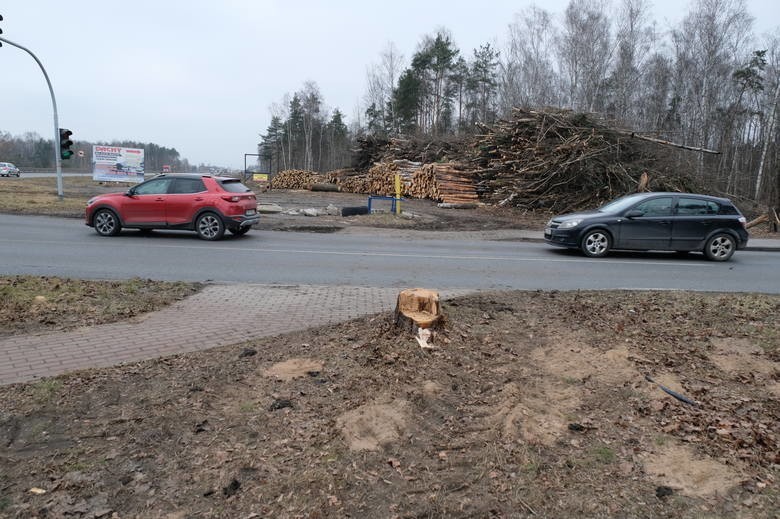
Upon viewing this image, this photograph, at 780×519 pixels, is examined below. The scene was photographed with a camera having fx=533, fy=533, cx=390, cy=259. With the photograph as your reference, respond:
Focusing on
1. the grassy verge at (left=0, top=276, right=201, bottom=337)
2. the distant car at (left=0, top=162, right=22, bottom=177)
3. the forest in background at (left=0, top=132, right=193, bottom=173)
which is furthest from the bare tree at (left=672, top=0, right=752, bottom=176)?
the forest in background at (left=0, top=132, right=193, bottom=173)

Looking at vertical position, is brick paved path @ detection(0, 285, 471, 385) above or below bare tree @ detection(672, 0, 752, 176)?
below

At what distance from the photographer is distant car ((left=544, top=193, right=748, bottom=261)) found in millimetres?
13180

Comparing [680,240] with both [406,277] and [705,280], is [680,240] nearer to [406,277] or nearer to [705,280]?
[705,280]

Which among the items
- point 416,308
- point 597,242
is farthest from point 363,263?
point 416,308

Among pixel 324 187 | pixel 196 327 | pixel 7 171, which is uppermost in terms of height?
pixel 7 171

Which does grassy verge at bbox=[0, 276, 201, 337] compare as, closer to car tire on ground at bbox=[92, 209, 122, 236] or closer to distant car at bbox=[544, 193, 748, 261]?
car tire on ground at bbox=[92, 209, 122, 236]

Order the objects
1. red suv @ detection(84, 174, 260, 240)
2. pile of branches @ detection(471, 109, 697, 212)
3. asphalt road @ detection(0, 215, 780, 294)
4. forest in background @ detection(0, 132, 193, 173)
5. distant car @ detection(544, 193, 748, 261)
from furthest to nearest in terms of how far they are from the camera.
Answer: forest in background @ detection(0, 132, 193, 173) < pile of branches @ detection(471, 109, 697, 212) < red suv @ detection(84, 174, 260, 240) < distant car @ detection(544, 193, 748, 261) < asphalt road @ detection(0, 215, 780, 294)

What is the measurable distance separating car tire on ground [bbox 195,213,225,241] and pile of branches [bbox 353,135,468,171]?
64.8ft

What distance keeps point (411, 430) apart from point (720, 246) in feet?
41.8

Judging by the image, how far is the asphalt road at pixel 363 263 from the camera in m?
9.71

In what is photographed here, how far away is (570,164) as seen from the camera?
23.2 m

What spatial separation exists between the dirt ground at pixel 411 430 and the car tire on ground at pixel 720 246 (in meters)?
8.95

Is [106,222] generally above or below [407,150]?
below

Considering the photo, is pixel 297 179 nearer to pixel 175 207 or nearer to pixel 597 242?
pixel 175 207
